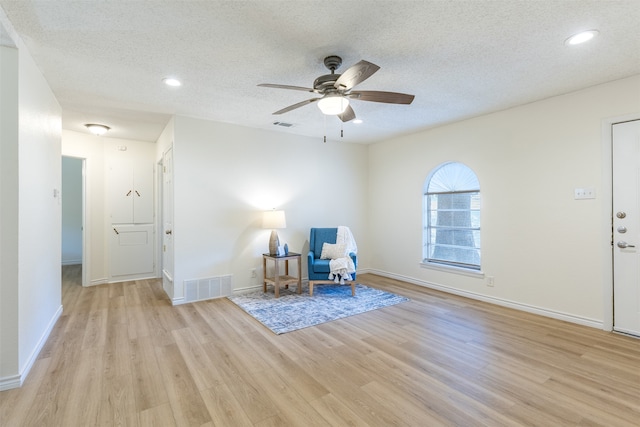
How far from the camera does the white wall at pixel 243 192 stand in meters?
4.20

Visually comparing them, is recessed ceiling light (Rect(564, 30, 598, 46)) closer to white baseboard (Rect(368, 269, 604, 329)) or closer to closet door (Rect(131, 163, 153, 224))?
white baseboard (Rect(368, 269, 604, 329))

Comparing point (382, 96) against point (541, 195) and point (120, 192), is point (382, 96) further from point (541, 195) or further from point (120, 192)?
point (120, 192)

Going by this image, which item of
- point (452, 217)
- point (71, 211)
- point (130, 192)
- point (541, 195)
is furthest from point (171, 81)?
point (71, 211)

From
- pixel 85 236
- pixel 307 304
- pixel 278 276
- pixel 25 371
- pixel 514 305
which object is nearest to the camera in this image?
pixel 25 371

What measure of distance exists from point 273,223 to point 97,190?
327cm

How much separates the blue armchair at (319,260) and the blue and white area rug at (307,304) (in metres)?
0.21

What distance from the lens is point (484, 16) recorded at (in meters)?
2.03

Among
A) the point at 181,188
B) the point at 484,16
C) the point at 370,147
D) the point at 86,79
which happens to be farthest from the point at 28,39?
the point at 370,147

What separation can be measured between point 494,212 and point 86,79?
497cm

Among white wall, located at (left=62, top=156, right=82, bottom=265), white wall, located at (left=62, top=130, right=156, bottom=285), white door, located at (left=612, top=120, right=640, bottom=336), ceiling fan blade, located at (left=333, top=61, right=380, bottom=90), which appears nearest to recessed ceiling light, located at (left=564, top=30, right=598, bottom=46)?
white door, located at (left=612, top=120, right=640, bottom=336)

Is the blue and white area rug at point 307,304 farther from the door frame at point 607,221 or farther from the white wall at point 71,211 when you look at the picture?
the white wall at point 71,211

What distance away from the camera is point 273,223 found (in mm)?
4539

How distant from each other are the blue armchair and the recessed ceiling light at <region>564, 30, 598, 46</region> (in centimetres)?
337

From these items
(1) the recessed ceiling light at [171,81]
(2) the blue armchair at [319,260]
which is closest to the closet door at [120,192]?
(1) the recessed ceiling light at [171,81]
